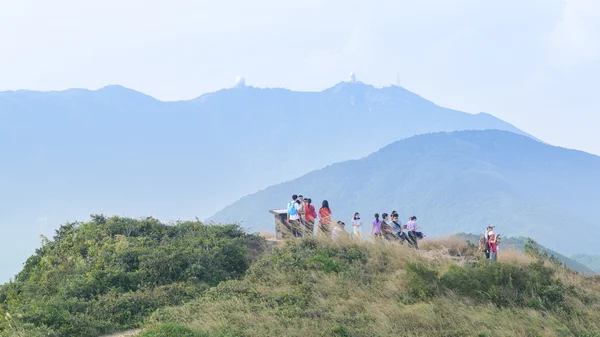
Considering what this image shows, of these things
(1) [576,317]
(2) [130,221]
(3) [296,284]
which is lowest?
(1) [576,317]

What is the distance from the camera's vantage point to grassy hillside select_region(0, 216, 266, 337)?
1049 centimetres

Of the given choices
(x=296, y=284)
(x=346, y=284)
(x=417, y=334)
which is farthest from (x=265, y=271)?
(x=417, y=334)

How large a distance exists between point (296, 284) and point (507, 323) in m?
4.43

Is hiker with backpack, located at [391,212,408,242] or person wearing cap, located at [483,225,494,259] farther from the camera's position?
hiker with backpack, located at [391,212,408,242]

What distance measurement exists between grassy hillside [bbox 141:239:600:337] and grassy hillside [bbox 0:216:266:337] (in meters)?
0.94

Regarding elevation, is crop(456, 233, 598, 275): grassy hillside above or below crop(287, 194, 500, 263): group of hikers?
below

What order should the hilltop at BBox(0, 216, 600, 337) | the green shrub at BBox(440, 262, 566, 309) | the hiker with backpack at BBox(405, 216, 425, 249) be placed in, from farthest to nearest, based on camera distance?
the hiker with backpack at BBox(405, 216, 425, 249) → the green shrub at BBox(440, 262, 566, 309) → the hilltop at BBox(0, 216, 600, 337)

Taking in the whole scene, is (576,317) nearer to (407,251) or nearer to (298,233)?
(407,251)

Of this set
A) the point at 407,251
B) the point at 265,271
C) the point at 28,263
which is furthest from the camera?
the point at 28,263

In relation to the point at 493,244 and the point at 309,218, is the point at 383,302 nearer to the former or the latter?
the point at 493,244

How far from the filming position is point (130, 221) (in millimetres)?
16734

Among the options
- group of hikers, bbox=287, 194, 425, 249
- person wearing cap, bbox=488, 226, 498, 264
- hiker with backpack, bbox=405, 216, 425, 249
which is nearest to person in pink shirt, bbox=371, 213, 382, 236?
group of hikers, bbox=287, 194, 425, 249

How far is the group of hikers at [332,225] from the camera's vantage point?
1656 centimetres

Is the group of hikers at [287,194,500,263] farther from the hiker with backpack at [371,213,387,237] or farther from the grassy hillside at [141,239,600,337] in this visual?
the grassy hillside at [141,239,600,337]
